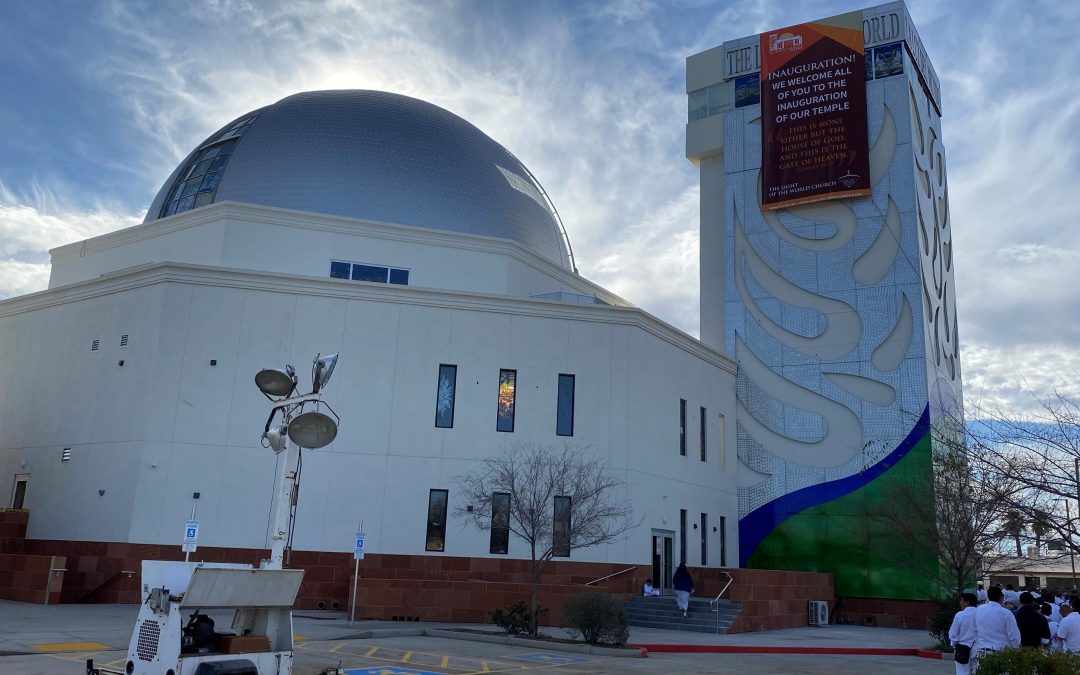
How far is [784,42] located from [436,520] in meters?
26.8

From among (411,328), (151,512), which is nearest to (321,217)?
(411,328)

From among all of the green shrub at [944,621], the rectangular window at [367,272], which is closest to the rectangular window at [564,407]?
the rectangular window at [367,272]

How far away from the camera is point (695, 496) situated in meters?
32.0

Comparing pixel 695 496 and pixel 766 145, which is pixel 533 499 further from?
pixel 766 145

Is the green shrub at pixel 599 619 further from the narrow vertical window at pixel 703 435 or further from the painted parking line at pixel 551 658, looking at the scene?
the narrow vertical window at pixel 703 435

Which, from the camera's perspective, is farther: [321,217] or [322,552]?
[321,217]

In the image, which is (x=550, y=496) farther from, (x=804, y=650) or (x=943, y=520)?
(x=943, y=520)

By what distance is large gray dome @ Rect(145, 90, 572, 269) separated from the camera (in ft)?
107

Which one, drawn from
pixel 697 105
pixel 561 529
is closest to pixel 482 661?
pixel 561 529

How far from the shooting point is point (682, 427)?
31.7 metres

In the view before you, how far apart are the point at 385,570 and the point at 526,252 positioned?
13.0m

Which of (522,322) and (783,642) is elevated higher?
(522,322)

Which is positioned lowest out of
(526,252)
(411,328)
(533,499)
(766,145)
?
(533,499)

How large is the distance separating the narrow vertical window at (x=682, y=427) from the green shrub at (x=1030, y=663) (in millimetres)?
20945
